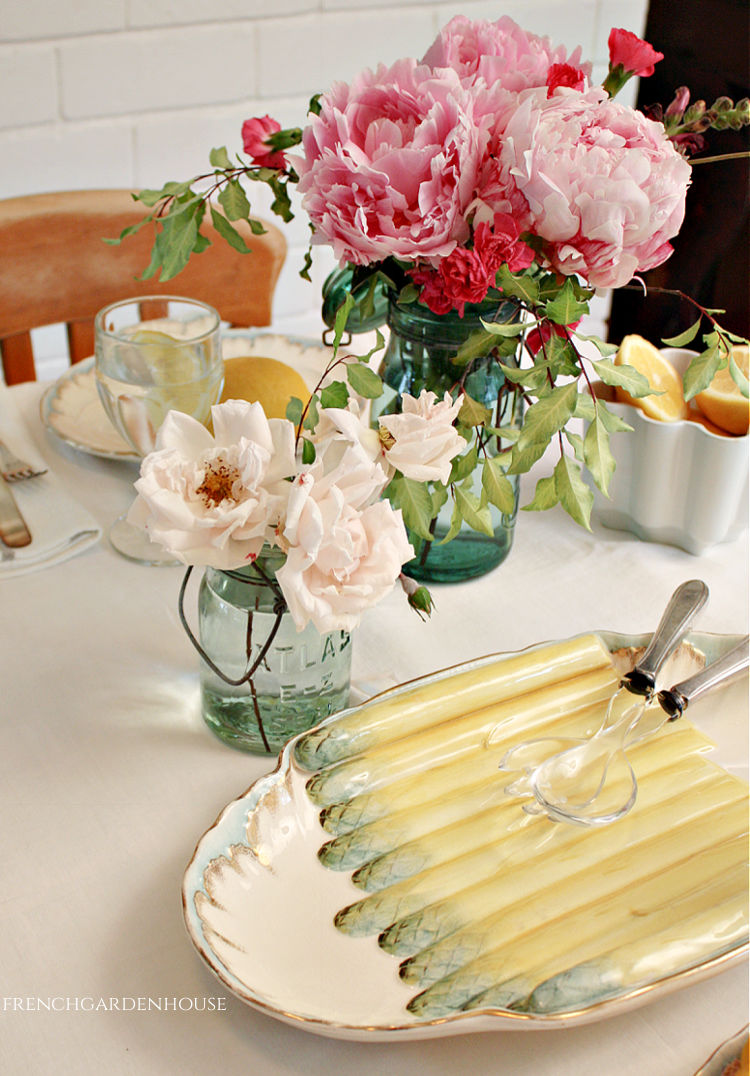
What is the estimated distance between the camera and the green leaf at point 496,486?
569 millimetres

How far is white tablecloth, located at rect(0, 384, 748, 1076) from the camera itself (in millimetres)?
437

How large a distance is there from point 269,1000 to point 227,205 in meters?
0.47

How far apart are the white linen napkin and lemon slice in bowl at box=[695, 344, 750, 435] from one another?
0.44m

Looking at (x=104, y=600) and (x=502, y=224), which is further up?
(x=502, y=224)

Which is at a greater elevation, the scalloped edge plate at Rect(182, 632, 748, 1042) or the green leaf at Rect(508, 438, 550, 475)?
the green leaf at Rect(508, 438, 550, 475)

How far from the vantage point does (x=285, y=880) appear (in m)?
0.48

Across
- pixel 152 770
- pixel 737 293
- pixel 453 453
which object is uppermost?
pixel 453 453

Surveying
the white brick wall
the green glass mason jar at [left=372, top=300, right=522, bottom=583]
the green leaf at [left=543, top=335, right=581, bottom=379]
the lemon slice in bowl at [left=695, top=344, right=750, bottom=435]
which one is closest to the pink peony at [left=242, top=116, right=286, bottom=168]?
the green glass mason jar at [left=372, top=300, right=522, bottom=583]

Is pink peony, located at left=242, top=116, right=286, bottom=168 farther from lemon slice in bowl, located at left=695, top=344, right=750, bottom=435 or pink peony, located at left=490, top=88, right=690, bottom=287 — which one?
lemon slice in bowl, located at left=695, top=344, right=750, bottom=435

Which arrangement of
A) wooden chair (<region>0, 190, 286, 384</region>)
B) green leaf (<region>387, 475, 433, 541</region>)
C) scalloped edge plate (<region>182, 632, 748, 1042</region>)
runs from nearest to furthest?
1. scalloped edge plate (<region>182, 632, 748, 1042</region>)
2. green leaf (<region>387, 475, 433, 541</region>)
3. wooden chair (<region>0, 190, 286, 384</region>)

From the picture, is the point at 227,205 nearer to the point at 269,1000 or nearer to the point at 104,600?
the point at 104,600

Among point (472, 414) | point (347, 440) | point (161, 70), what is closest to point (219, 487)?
point (347, 440)

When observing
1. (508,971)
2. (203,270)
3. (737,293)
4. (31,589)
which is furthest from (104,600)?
(737,293)

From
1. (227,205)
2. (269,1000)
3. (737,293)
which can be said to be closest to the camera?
(269,1000)
